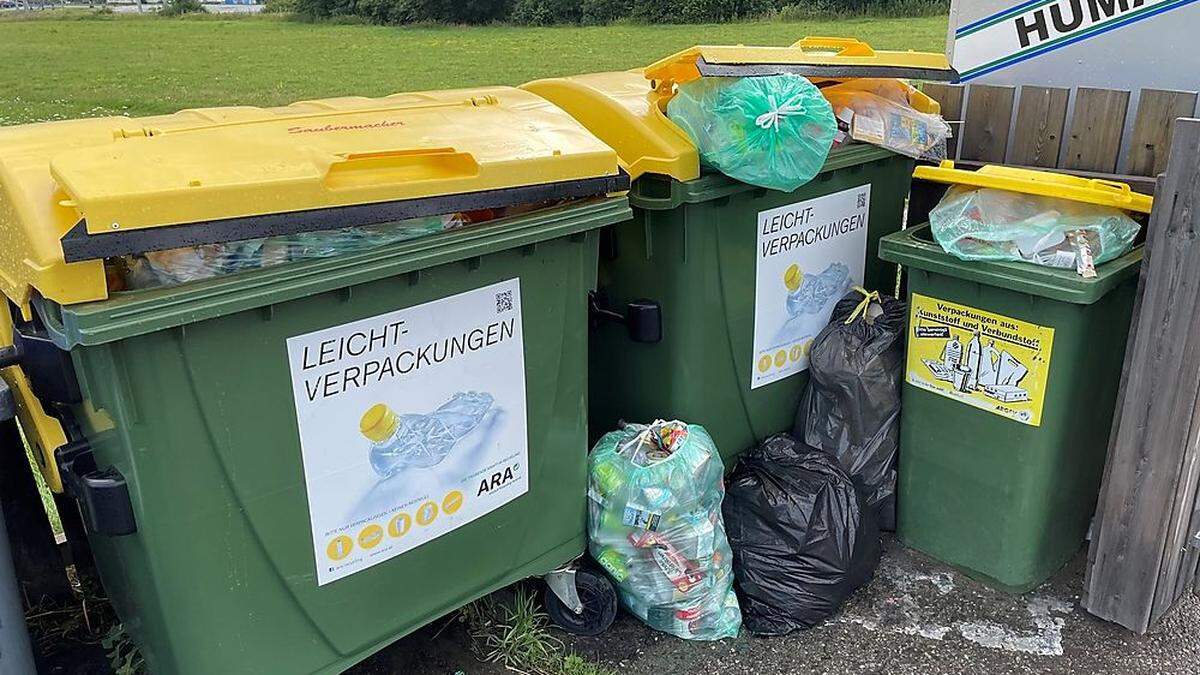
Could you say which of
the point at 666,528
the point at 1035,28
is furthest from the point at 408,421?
the point at 1035,28

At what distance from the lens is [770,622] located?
8.57 ft

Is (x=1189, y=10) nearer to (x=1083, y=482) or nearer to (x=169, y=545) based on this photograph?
(x=1083, y=482)

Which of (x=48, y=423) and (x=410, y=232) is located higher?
(x=410, y=232)

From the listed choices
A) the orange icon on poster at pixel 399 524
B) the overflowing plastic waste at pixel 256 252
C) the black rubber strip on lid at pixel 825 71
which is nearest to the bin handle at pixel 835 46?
the black rubber strip on lid at pixel 825 71

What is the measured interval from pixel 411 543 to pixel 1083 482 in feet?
6.58

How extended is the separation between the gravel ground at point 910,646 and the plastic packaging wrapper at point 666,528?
3.2 inches

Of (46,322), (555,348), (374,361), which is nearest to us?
(46,322)

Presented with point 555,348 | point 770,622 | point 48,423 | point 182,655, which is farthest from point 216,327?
point 770,622

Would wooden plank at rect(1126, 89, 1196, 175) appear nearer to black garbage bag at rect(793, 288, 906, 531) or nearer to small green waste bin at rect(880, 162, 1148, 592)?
small green waste bin at rect(880, 162, 1148, 592)

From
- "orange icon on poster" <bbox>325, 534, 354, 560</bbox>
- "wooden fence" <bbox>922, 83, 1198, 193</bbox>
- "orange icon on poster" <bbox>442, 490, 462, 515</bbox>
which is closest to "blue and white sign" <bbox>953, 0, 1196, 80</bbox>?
"wooden fence" <bbox>922, 83, 1198, 193</bbox>

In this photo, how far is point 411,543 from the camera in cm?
216

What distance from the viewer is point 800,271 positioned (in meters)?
2.96

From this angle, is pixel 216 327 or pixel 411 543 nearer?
pixel 216 327

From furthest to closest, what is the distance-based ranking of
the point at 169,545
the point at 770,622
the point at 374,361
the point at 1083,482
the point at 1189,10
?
1. the point at 1189,10
2. the point at 1083,482
3. the point at 770,622
4. the point at 374,361
5. the point at 169,545
